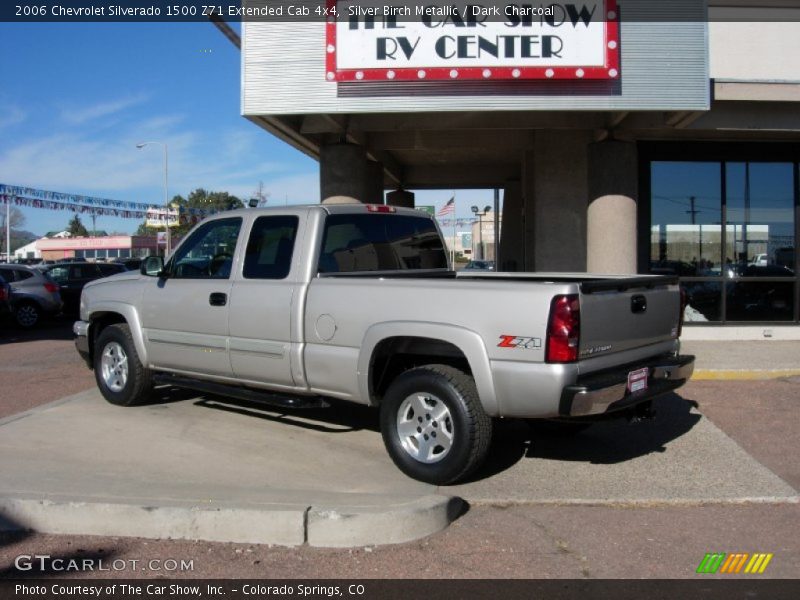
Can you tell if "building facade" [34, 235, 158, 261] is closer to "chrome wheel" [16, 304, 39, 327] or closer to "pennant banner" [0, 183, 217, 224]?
"pennant banner" [0, 183, 217, 224]

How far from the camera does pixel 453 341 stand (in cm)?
491

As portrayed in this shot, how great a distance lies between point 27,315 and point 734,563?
16.9 meters

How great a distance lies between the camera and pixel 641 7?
32.3ft

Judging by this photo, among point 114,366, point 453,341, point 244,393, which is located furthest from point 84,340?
point 453,341

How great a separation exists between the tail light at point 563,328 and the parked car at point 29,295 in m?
15.6

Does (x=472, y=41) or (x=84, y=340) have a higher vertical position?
(x=472, y=41)

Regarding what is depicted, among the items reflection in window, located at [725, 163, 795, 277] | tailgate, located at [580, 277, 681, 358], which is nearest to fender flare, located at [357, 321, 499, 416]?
tailgate, located at [580, 277, 681, 358]

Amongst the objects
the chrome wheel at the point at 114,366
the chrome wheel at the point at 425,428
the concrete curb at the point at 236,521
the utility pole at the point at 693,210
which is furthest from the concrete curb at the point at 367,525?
the utility pole at the point at 693,210

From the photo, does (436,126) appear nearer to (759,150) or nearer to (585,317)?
(759,150)

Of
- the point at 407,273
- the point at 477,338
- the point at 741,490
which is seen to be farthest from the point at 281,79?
the point at 741,490

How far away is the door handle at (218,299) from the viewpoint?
6340mm

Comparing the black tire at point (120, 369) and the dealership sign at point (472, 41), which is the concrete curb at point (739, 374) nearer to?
the dealership sign at point (472, 41)

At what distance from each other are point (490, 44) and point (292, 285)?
17.9 ft

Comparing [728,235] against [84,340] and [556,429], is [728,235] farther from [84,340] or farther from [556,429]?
[84,340]
